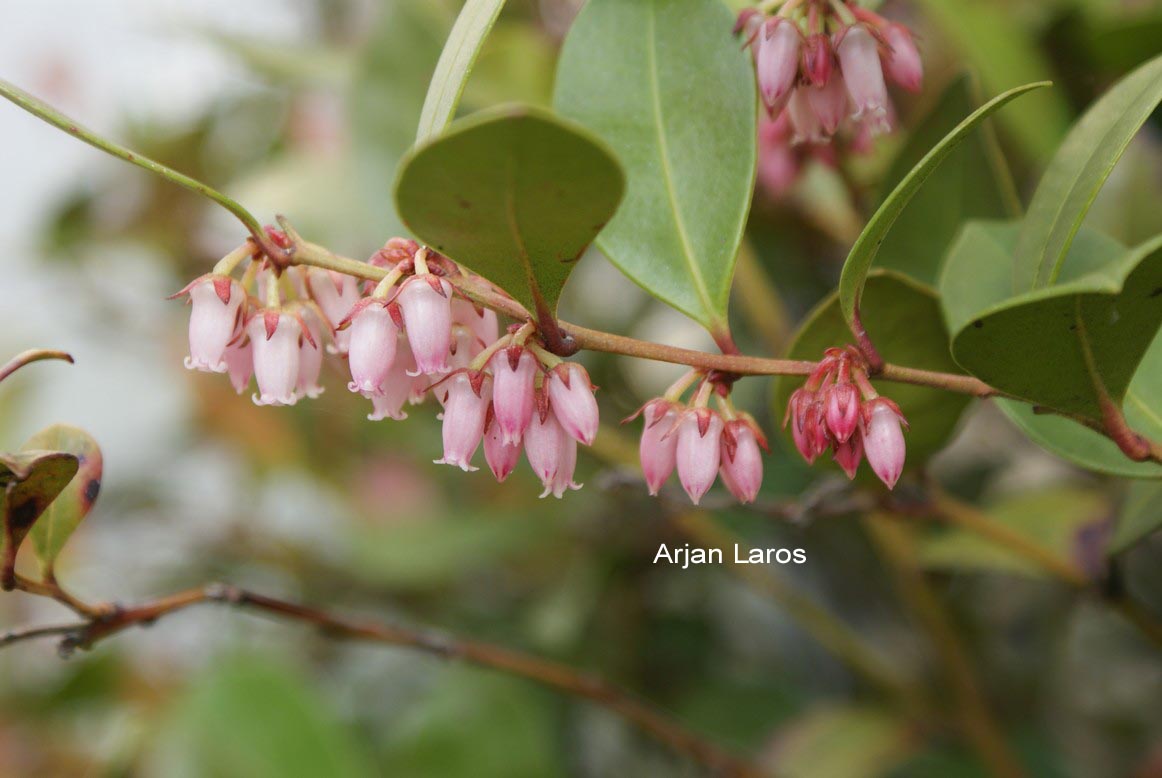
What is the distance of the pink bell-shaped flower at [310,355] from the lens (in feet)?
1.93

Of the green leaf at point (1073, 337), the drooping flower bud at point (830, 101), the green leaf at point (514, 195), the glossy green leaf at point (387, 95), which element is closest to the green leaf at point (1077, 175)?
the green leaf at point (1073, 337)

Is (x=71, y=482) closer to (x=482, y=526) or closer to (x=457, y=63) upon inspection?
(x=457, y=63)

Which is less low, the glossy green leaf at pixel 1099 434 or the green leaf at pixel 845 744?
the glossy green leaf at pixel 1099 434

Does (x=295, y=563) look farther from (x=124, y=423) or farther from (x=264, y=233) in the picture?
(x=264, y=233)

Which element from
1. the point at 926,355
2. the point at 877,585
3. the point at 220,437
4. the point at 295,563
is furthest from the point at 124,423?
the point at 926,355

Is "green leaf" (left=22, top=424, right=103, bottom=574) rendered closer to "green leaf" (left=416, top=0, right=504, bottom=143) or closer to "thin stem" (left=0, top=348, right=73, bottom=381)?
"thin stem" (left=0, top=348, right=73, bottom=381)

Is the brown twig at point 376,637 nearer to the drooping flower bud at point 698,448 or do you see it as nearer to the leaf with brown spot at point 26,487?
the leaf with brown spot at point 26,487

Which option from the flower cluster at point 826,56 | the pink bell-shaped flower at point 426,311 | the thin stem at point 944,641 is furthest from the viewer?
the thin stem at point 944,641

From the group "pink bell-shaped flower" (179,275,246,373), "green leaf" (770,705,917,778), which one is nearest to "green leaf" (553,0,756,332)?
"pink bell-shaped flower" (179,275,246,373)

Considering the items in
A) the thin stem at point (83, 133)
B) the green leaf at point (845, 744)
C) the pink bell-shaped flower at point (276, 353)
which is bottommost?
the green leaf at point (845, 744)

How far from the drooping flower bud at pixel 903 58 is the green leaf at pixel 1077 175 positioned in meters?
0.12

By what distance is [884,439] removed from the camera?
53cm

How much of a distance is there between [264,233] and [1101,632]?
1179 millimetres

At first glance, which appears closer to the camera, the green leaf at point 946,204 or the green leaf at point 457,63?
the green leaf at point 457,63
